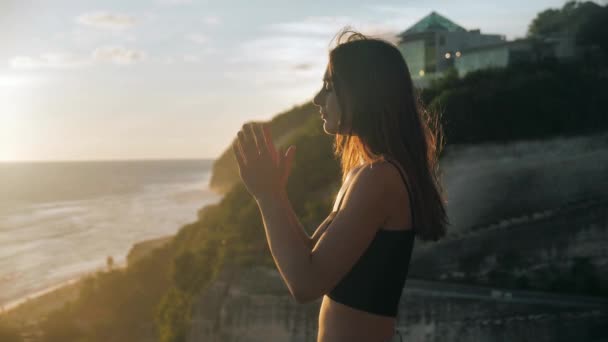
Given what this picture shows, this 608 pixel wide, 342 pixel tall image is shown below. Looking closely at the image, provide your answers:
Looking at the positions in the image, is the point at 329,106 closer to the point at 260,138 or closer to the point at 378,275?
the point at 260,138

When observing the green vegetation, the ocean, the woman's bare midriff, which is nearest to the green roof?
the green vegetation

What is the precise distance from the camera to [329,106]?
7.12 feet

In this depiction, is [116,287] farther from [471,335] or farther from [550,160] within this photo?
[550,160]

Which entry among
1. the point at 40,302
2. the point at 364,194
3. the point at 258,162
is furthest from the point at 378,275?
the point at 40,302

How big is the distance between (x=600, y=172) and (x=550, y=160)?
1.72 meters

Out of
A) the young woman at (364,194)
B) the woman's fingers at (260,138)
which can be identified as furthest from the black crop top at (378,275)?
the woman's fingers at (260,138)

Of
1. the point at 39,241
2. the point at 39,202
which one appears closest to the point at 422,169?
the point at 39,241

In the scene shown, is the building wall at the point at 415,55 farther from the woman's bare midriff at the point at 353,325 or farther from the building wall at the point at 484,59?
the woman's bare midriff at the point at 353,325

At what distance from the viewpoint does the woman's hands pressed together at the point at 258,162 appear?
2.02 m

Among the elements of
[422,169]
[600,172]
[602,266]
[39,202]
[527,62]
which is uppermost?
[527,62]

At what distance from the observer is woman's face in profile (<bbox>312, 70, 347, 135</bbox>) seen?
215cm

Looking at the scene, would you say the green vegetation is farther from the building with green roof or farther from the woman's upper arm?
the woman's upper arm

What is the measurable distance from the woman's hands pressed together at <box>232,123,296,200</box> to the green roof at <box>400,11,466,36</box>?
32208mm

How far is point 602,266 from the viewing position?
1611cm
